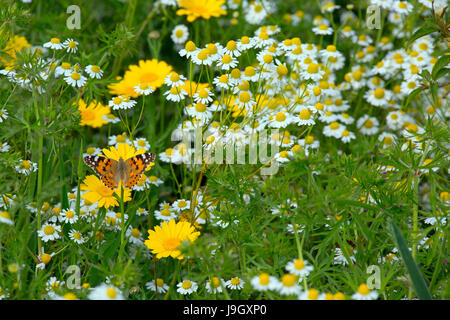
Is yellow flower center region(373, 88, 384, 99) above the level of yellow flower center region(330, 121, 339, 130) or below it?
above

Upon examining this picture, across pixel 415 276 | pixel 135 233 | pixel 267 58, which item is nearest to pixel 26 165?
pixel 135 233

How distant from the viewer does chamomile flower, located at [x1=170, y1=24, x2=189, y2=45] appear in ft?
9.56

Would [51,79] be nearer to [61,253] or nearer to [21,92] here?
[21,92]

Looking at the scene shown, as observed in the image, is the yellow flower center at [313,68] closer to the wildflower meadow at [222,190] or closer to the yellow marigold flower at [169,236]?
the wildflower meadow at [222,190]

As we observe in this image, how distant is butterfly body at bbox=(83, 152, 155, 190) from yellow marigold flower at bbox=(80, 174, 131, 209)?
2.9 inches

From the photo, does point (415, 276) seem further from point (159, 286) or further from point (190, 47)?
point (190, 47)

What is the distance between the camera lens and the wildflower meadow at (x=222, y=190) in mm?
1562

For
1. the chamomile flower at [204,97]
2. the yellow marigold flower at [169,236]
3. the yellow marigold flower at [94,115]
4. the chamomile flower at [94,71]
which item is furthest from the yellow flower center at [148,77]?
the yellow marigold flower at [169,236]

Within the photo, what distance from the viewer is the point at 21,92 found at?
2.08 metres

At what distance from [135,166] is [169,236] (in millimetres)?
245

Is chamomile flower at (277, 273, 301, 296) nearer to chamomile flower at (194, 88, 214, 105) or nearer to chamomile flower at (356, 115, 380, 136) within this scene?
chamomile flower at (194, 88, 214, 105)

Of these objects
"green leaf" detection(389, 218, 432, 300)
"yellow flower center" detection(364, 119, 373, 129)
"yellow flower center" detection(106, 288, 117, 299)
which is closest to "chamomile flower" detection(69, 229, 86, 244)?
"yellow flower center" detection(106, 288, 117, 299)

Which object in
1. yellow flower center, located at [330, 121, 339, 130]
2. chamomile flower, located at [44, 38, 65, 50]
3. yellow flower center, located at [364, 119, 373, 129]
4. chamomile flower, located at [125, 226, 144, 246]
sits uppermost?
chamomile flower, located at [44, 38, 65, 50]

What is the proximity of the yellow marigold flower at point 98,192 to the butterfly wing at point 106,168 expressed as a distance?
0.07m
